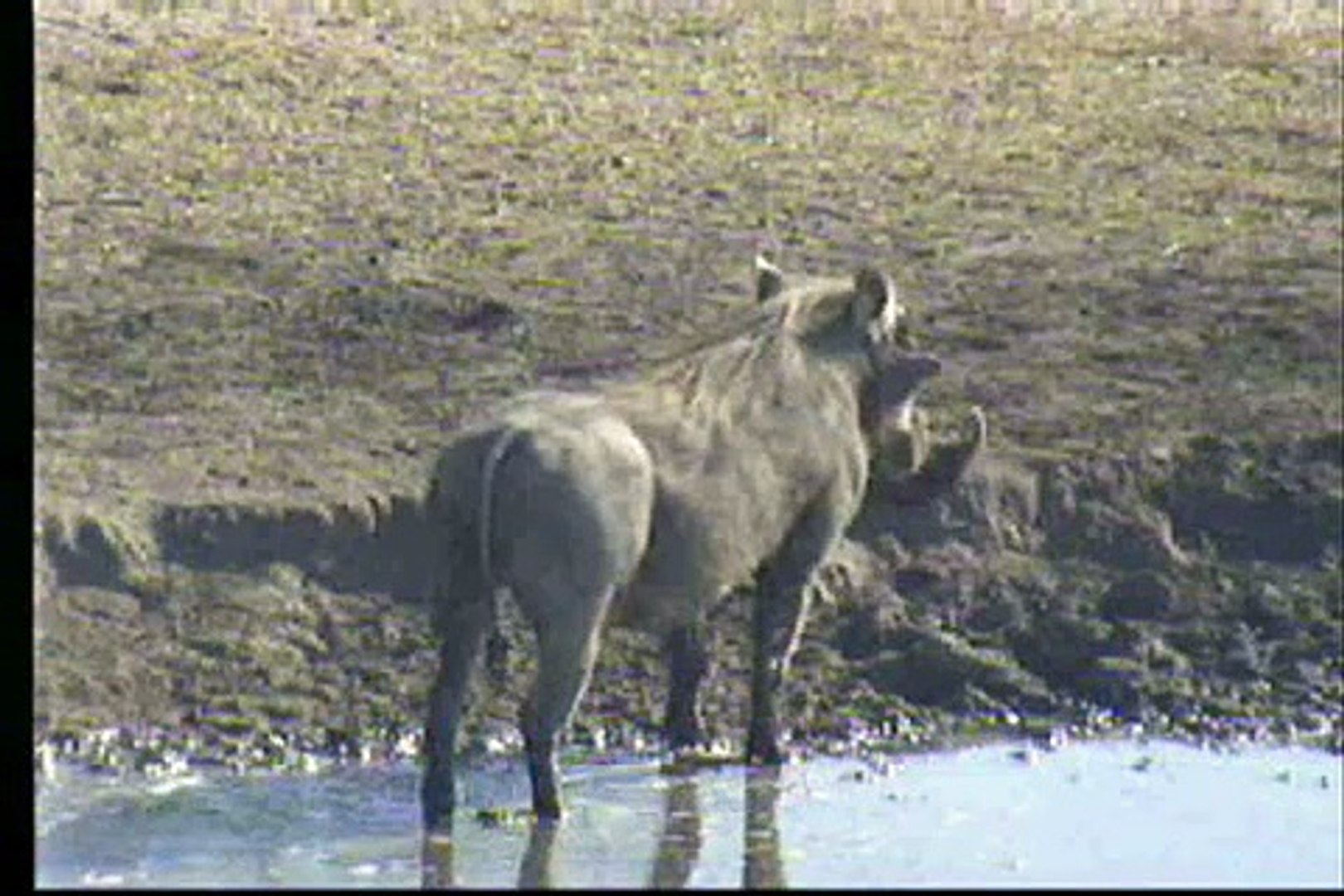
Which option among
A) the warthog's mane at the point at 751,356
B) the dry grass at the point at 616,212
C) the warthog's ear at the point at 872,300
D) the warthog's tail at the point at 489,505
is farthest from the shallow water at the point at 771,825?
the dry grass at the point at 616,212

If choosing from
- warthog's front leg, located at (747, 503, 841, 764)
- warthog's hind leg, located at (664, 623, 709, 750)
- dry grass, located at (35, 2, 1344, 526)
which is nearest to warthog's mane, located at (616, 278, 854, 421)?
warthog's front leg, located at (747, 503, 841, 764)

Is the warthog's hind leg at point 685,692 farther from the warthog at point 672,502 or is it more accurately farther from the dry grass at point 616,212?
the dry grass at point 616,212

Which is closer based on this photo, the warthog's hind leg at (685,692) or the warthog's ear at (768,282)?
the warthog's hind leg at (685,692)

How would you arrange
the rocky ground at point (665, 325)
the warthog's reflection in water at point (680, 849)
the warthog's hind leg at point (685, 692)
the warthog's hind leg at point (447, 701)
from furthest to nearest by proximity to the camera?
the rocky ground at point (665, 325) → the warthog's hind leg at point (685, 692) → the warthog's hind leg at point (447, 701) → the warthog's reflection in water at point (680, 849)

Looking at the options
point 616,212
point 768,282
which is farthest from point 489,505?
point 616,212

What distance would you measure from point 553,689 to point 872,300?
209 centimetres

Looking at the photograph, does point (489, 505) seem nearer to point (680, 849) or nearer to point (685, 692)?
point (680, 849)

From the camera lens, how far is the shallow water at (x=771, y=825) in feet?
34.9

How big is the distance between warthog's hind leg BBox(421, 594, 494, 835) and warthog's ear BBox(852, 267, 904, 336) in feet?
6.38

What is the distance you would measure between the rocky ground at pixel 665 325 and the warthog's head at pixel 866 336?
1.80ft

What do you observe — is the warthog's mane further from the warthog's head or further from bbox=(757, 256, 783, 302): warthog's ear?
bbox=(757, 256, 783, 302): warthog's ear

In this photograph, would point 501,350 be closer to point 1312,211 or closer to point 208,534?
point 208,534

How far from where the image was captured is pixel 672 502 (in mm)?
11422

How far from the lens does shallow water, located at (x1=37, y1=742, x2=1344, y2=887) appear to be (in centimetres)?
1063
